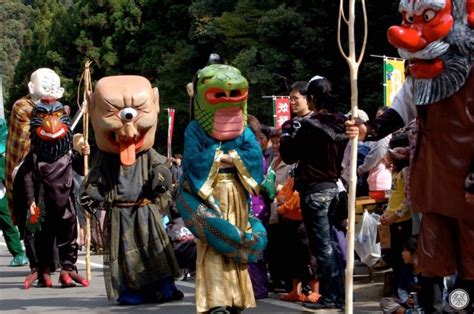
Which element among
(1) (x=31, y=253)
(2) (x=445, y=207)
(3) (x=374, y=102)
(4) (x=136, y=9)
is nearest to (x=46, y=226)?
(1) (x=31, y=253)

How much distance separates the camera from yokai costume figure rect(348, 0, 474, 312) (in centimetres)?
580

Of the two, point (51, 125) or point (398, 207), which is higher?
point (51, 125)

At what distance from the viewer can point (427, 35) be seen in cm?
584

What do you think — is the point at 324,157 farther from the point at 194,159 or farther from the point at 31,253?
the point at 31,253

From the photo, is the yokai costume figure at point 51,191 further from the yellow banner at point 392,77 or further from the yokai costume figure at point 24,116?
the yellow banner at point 392,77

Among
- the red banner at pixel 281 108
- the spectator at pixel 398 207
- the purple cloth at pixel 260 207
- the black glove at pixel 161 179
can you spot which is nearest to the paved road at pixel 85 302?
the spectator at pixel 398 207

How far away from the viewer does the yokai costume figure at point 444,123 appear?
5.80m

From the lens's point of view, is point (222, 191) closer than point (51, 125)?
Yes

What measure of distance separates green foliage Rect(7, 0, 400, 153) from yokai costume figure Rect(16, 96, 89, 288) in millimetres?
13517

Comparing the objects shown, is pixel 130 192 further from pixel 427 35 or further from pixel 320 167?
pixel 427 35

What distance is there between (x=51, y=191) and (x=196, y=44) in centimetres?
2328

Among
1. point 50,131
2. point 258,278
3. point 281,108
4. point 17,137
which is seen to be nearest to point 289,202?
point 258,278

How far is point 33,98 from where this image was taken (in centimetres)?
1217

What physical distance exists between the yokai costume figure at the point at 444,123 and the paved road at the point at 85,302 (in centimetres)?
274
